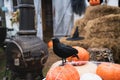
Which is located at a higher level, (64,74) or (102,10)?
(102,10)

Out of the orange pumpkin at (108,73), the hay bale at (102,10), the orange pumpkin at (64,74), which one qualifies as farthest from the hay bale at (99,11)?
the orange pumpkin at (64,74)

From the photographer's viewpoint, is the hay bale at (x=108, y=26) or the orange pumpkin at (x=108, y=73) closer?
the orange pumpkin at (x=108, y=73)

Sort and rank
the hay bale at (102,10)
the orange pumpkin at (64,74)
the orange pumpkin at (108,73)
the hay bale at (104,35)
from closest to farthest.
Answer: the orange pumpkin at (64,74) < the orange pumpkin at (108,73) < the hay bale at (104,35) < the hay bale at (102,10)

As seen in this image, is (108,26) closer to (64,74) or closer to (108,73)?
(108,73)

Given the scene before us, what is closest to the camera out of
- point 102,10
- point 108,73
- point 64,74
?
point 64,74

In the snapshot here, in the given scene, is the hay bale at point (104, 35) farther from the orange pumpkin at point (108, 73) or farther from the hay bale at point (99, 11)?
the orange pumpkin at point (108, 73)

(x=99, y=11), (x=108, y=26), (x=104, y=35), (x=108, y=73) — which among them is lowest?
(x=108, y=73)

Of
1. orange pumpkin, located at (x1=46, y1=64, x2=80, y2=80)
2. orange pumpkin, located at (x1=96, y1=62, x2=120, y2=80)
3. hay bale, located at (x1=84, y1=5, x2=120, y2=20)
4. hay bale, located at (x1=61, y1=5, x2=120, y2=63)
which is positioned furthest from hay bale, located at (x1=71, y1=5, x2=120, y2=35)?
orange pumpkin, located at (x1=46, y1=64, x2=80, y2=80)

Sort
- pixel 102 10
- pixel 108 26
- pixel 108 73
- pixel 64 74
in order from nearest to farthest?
pixel 64 74 < pixel 108 73 < pixel 108 26 < pixel 102 10

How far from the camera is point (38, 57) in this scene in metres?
2.13

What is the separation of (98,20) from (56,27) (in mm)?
3726

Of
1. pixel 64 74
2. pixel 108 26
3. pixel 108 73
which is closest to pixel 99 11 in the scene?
pixel 108 26

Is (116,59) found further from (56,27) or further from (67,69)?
(56,27)

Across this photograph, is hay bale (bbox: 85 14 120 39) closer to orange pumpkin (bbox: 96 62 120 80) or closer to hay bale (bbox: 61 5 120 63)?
hay bale (bbox: 61 5 120 63)
